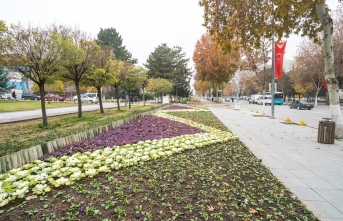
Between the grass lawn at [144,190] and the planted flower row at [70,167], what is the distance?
12 mm

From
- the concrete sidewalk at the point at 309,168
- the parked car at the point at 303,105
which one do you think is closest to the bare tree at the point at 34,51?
the concrete sidewalk at the point at 309,168

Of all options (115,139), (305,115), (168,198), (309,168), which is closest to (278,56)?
(305,115)

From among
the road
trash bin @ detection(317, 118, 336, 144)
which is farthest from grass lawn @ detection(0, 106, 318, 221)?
the road

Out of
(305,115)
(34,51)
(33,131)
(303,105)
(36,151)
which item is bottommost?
(305,115)

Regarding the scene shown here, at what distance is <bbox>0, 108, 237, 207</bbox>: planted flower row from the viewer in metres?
2.98

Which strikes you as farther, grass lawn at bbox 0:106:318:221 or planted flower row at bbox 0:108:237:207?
planted flower row at bbox 0:108:237:207

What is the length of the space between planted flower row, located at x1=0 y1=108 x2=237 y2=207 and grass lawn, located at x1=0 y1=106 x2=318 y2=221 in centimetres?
1

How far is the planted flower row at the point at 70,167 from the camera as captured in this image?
2.98 meters

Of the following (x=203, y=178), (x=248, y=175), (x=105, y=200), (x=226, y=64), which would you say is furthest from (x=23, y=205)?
(x=226, y=64)

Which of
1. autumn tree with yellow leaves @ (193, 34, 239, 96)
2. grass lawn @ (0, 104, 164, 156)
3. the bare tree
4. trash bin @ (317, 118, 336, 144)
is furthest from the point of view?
autumn tree with yellow leaves @ (193, 34, 239, 96)

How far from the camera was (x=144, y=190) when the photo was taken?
10.4 ft

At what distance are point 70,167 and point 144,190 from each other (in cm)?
166

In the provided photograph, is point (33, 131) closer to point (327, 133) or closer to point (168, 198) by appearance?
point (168, 198)

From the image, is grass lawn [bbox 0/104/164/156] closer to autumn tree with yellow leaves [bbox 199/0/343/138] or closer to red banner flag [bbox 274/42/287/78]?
autumn tree with yellow leaves [bbox 199/0/343/138]
